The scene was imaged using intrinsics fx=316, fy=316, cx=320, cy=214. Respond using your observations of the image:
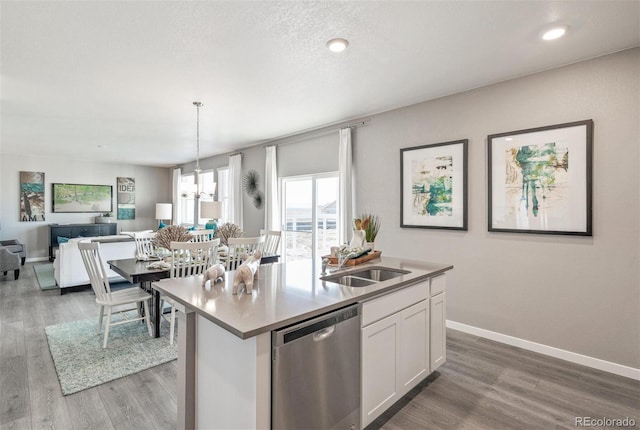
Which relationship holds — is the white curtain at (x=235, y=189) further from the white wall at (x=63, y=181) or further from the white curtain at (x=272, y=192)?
the white wall at (x=63, y=181)

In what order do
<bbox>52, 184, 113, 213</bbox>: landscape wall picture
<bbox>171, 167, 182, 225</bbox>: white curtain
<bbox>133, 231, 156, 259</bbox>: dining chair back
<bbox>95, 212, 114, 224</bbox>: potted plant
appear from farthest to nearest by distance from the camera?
1. <bbox>171, 167, 182, 225</bbox>: white curtain
2. <bbox>95, 212, 114, 224</bbox>: potted plant
3. <bbox>52, 184, 113, 213</bbox>: landscape wall picture
4. <bbox>133, 231, 156, 259</bbox>: dining chair back

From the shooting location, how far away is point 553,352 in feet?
9.53

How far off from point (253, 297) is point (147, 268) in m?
2.05

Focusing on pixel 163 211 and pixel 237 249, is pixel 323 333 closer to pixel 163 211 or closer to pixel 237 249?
pixel 237 249

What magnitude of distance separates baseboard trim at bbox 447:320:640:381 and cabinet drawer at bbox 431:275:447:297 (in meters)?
1.24

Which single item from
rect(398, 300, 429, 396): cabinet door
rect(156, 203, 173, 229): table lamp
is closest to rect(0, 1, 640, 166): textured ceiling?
rect(398, 300, 429, 396): cabinet door

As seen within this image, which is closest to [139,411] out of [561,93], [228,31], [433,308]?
[433,308]

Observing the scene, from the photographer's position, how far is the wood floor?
201cm

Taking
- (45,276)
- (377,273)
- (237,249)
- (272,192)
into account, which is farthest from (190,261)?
(45,276)

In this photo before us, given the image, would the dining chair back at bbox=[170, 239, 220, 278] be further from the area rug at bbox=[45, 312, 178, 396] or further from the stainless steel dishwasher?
the stainless steel dishwasher

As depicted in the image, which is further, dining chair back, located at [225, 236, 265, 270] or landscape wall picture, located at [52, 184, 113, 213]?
landscape wall picture, located at [52, 184, 113, 213]

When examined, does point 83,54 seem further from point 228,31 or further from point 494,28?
point 494,28

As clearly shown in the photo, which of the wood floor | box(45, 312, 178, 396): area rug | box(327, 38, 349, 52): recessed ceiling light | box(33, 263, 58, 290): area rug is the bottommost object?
the wood floor

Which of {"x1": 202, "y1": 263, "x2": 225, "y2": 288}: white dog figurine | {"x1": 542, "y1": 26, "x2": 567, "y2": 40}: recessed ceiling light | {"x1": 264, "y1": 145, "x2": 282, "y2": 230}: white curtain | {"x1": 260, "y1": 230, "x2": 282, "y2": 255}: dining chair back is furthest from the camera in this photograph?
{"x1": 264, "y1": 145, "x2": 282, "y2": 230}: white curtain
